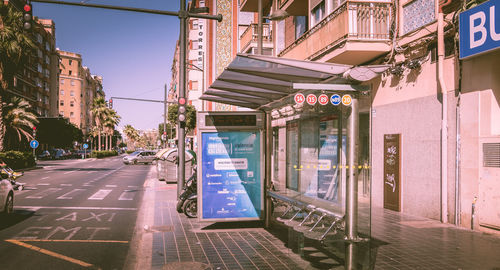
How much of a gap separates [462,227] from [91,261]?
7478 millimetres

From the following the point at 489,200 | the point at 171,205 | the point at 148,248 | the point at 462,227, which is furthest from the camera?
the point at 171,205

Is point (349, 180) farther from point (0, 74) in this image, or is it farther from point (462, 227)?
point (0, 74)

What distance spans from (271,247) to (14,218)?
6948mm

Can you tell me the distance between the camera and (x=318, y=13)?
1521 centimetres

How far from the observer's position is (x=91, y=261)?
621cm

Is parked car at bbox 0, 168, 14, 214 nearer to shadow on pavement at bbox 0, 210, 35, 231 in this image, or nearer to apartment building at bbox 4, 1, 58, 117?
shadow on pavement at bbox 0, 210, 35, 231

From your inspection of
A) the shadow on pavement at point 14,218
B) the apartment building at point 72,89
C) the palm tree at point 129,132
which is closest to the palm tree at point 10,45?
the shadow on pavement at point 14,218

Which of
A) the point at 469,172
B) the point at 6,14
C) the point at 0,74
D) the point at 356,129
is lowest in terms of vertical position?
the point at 469,172

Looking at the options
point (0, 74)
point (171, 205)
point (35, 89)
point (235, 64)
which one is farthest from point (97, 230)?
point (35, 89)

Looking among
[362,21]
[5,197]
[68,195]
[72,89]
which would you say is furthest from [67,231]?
[72,89]

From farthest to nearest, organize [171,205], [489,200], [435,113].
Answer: [171,205], [435,113], [489,200]

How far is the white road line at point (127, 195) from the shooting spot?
1460cm

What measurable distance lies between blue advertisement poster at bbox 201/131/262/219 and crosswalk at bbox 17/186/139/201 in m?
6.99

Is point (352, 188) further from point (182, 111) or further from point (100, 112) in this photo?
point (100, 112)
